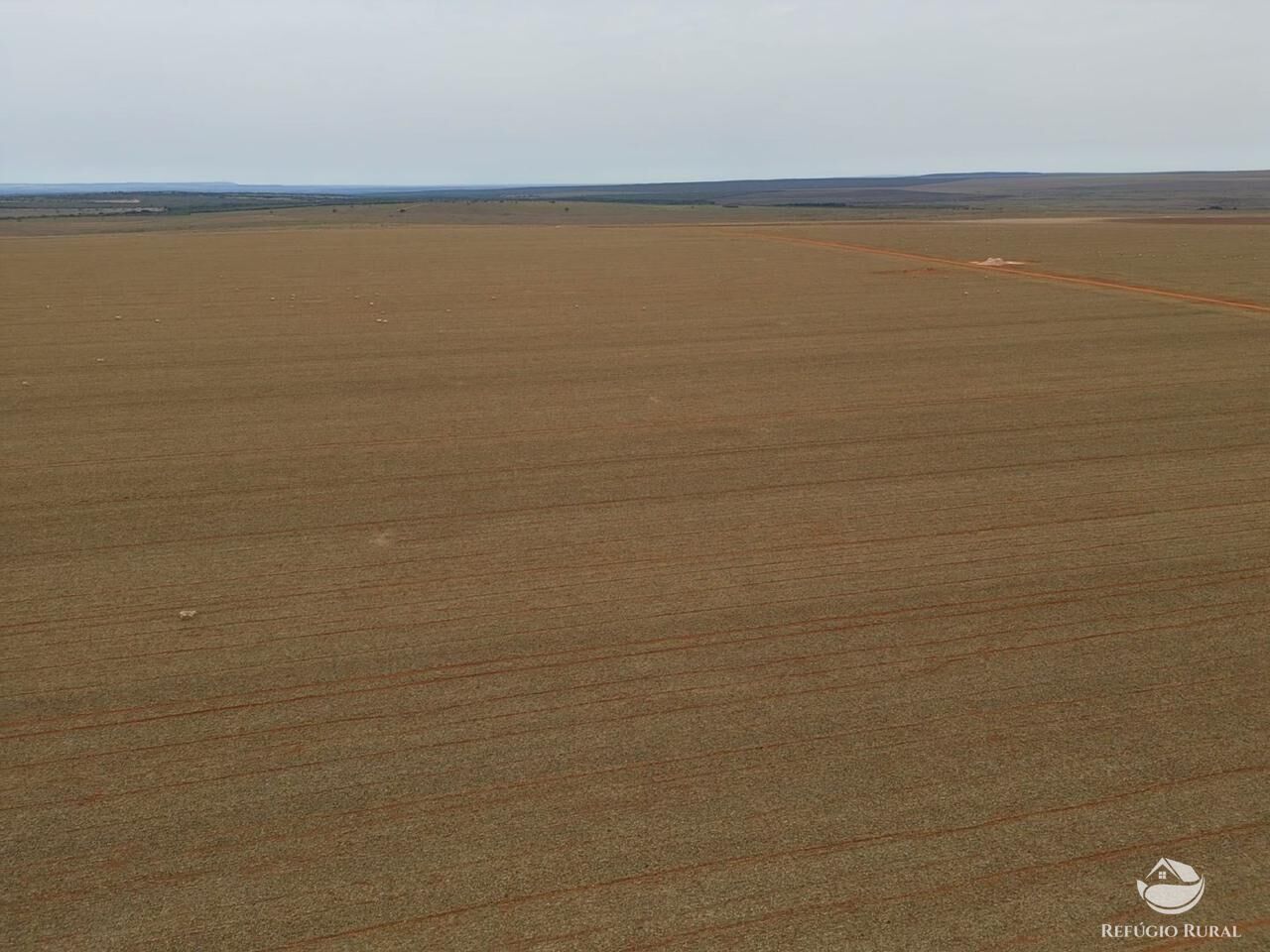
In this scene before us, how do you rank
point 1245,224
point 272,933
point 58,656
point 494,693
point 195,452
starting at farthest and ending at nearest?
point 1245,224 → point 195,452 → point 58,656 → point 494,693 → point 272,933

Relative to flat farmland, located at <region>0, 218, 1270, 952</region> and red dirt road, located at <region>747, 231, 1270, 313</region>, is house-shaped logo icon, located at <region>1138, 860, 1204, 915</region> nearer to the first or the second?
flat farmland, located at <region>0, 218, 1270, 952</region>

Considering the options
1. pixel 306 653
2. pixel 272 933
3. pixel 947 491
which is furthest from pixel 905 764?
pixel 947 491

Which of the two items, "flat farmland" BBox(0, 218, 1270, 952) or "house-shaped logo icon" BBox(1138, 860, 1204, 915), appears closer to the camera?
"house-shaped logo icon" BBox(1138, 860, 1204, 915)

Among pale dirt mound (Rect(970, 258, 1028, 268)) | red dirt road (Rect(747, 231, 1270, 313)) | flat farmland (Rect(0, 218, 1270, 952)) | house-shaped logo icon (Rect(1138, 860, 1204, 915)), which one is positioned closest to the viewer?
house-shaped logo icon (Rect(1138, 860, 1204, 915))

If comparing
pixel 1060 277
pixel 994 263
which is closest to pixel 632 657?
pixel 1060 277

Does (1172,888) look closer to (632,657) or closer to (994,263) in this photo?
(632,657)

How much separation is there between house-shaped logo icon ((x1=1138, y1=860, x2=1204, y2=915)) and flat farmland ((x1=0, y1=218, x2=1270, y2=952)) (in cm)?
9

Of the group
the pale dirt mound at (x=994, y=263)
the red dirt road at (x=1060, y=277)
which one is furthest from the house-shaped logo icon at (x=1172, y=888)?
the pale dirt mound at (x=994, y=263)

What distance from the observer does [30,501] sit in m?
12.8

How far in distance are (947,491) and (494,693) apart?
729 cm

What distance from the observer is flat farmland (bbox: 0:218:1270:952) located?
5.91 m

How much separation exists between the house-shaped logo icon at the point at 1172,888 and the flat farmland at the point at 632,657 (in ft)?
0.30

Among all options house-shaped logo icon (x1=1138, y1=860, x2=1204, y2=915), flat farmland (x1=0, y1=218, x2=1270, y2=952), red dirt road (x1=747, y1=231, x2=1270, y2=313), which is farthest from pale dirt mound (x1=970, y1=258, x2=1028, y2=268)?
house-shaped logo icon (x1=1138, y1=860, x2=1204, y2=915)

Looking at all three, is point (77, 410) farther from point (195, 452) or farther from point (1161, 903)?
point (1161, 903)
